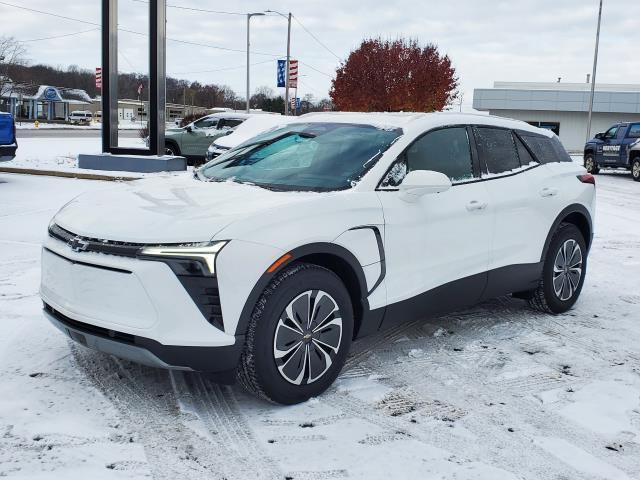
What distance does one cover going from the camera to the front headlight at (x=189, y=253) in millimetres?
3332

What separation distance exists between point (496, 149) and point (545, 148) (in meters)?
0.81

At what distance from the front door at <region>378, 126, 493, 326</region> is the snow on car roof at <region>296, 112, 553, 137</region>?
0.07 metres

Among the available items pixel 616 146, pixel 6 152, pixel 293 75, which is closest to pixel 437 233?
pixel 6 152

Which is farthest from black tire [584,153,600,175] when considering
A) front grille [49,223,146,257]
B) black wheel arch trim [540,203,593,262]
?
front grille [49,223,146,257]

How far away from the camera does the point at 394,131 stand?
4617mm

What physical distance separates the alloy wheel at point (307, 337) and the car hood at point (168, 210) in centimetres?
56

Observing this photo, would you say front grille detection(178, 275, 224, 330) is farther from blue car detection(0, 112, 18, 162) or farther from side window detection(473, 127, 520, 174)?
blue car detection(0, 112, 18, 162)

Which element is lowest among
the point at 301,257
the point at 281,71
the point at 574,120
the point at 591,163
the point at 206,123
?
the point at 591,163

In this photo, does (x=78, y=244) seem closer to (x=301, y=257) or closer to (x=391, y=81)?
(x=301, y=257)

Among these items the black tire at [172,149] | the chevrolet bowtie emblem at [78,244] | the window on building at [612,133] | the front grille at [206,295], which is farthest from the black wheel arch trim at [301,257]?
the window on building at [612,133]

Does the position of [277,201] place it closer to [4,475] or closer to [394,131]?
[394,131]

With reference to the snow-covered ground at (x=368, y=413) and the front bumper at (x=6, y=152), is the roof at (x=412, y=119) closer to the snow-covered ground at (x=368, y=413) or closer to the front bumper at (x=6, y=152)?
the snow-covered ground at (x=368, y=413)

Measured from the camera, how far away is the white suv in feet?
11.1

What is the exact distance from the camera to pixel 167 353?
11.1ft
